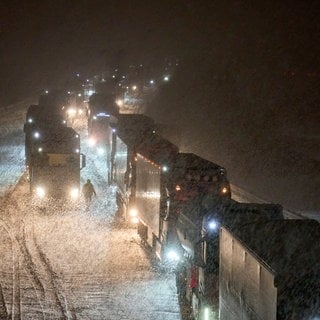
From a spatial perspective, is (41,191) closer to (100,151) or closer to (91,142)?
(100,151)

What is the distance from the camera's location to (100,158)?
41656mm

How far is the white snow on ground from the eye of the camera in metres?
14.4

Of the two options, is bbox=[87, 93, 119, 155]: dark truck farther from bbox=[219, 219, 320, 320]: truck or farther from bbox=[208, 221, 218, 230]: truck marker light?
bbox=[219, 219, 320, 320]: truck

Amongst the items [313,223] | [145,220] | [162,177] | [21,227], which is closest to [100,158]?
[21,227]

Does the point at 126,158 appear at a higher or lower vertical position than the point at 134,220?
higher

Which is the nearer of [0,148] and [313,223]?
[313,223]

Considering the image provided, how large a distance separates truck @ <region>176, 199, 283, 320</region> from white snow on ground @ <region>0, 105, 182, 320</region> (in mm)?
1054

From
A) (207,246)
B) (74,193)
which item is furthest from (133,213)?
(207,246)

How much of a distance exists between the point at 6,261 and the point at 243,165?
25199 millimetres

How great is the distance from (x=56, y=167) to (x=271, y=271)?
2264 centimetres

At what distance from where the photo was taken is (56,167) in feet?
95.5

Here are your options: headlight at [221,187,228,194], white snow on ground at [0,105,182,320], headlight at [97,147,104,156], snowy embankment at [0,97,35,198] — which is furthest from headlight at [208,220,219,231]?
headlight at [97,147,104,156]

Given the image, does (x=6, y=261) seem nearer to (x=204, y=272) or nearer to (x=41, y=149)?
(x=204, y=272)

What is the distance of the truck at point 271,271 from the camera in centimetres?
700
